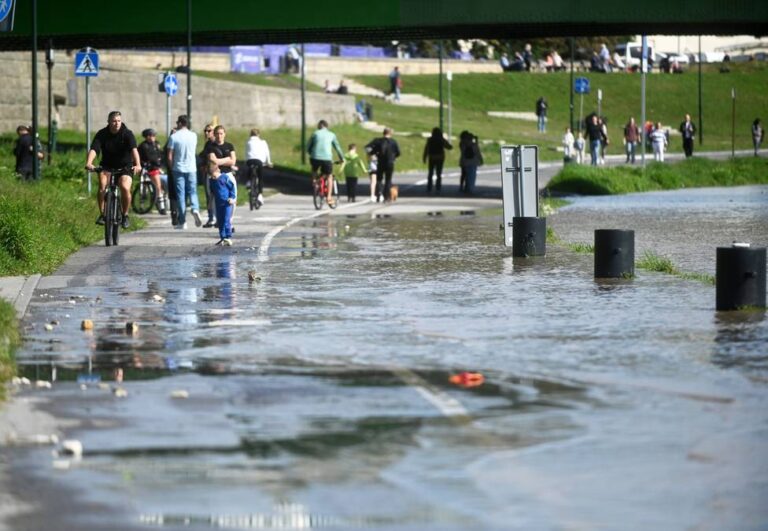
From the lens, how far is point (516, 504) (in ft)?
25.2

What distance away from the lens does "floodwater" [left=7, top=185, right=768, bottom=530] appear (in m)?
7.68

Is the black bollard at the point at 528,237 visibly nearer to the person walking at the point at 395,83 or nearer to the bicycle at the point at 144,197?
the bicycle at the point at 144,197

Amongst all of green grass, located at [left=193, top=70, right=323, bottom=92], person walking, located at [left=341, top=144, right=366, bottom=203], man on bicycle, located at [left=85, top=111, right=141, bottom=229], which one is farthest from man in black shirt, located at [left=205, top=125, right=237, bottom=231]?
green grass, located at [left=193, top=70, right=323, bottom=92]

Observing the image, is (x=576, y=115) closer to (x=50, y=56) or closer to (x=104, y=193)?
(x=50, y=56)

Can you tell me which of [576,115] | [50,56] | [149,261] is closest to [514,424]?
[149,261]

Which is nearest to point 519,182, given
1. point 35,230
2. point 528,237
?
point 528,237

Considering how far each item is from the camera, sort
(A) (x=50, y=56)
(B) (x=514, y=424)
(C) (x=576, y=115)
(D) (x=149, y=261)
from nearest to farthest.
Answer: (B) (x=514, y=424) → (D) (x=149, y=261) → (A) (x=50, y=56) → (C) (x=576, y=115)

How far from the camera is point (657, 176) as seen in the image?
166 feet

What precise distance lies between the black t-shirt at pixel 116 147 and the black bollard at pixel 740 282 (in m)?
11.4

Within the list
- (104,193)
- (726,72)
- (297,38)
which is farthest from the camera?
(726,72)

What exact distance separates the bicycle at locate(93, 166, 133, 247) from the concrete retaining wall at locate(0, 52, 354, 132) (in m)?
24.9

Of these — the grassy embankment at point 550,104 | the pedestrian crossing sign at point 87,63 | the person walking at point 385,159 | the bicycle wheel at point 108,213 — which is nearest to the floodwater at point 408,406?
the bicycle wheel at point 108,213

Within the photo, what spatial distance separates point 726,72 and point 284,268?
9646 centimetres

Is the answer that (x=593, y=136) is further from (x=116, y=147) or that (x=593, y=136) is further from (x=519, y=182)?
(x=116, y=147)
